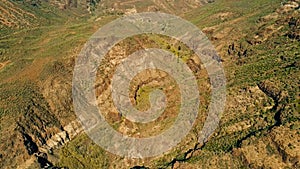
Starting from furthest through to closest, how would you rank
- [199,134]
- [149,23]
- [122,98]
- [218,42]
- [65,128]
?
[149,23] < [218,42] < [122,98] < [65,128] < [199,134]

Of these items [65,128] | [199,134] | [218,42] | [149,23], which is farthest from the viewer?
[149,23]

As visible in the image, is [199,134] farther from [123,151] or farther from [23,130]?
[23,130]

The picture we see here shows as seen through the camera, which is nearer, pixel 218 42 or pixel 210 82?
pixel 210 82

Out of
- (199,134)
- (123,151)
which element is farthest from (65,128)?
(199,134)

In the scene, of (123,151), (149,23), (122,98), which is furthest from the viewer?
(149,23)

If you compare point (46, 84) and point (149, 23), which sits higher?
point (46, 84)

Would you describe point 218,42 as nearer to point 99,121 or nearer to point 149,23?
point 149,23

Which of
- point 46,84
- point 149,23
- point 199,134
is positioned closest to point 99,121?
point 46,84
